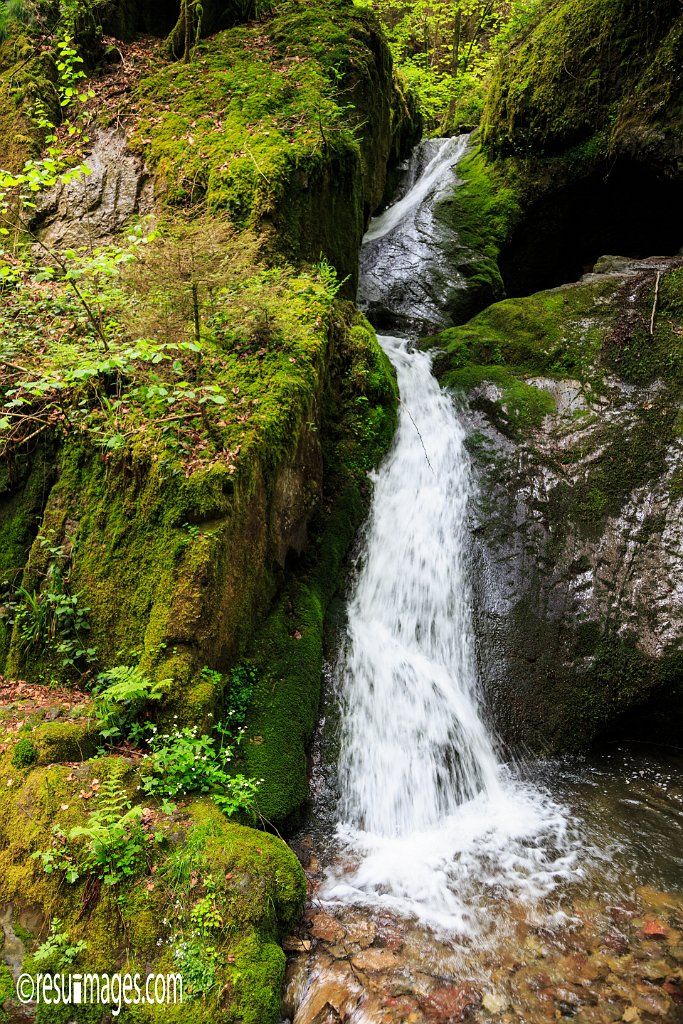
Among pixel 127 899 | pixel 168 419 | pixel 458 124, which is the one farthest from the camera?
pixel 458 124

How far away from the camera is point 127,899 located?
9.19 ft

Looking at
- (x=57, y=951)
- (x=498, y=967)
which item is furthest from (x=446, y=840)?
(x=57, y=951)

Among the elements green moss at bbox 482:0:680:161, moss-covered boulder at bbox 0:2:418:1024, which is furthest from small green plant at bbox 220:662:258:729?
green moss at bbox 482:0:680:161

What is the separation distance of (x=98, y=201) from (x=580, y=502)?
20.7 feet

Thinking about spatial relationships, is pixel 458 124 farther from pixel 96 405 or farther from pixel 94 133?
pixel 96 405

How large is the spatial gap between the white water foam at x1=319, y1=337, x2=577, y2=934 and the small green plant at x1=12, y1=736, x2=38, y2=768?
192cm

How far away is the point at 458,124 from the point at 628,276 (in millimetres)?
9107

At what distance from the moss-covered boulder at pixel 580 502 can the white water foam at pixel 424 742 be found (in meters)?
0.33

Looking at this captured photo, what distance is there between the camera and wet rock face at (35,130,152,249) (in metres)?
6.46

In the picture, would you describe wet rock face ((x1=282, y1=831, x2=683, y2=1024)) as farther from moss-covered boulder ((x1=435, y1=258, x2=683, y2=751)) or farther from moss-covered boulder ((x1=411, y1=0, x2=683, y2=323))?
moss-covered boulder ((x1=411, y1=0, x2=683, y2=323))

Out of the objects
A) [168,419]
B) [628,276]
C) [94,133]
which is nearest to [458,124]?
[628,276]

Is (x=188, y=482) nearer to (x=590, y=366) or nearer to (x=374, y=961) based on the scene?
(x=374, y=961)

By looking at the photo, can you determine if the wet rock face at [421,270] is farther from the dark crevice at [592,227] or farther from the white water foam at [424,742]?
the white water foam at [424,742]

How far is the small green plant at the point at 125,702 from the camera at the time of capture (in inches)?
134
